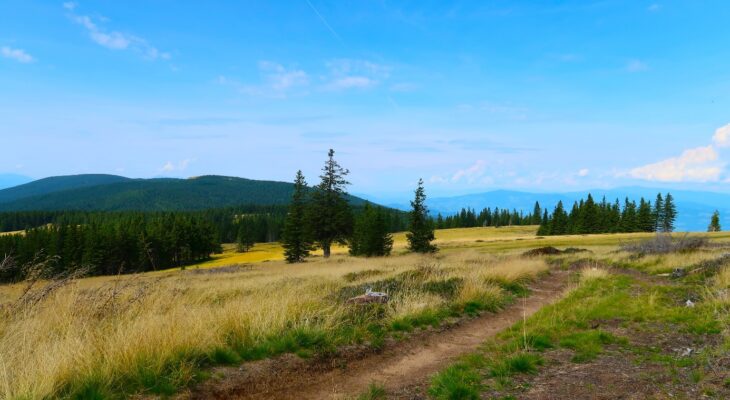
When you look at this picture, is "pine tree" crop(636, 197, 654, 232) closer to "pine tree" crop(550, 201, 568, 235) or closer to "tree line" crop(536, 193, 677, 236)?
"tree line" crop(536, 193, 677, 236)

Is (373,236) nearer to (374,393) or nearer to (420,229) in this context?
(420,229)

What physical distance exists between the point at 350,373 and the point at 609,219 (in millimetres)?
105888

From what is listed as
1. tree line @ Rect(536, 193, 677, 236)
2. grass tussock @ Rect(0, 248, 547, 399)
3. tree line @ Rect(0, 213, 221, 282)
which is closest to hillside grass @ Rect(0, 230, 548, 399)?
grass tussock @ Rect(0, 248, 547, 399)

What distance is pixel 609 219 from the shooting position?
9462 centimetres

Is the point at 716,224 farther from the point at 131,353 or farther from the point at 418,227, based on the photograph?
the point at 131,353

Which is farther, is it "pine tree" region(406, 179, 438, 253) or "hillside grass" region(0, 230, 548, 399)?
"pine tree" region(406, 179, 438, 253)

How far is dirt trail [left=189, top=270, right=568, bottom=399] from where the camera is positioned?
537 centimetres

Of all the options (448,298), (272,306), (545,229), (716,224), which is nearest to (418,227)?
→ (448,298)

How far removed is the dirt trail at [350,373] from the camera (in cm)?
537

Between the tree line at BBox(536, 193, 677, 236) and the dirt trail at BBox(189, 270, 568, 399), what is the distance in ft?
310

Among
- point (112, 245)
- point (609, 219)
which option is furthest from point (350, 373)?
point (609, 219)

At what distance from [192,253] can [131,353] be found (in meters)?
87.3

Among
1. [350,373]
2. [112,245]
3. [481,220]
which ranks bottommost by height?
[112,245]

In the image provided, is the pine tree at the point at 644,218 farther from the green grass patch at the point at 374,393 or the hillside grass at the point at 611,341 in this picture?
the green grass patch at the point at 374,393
